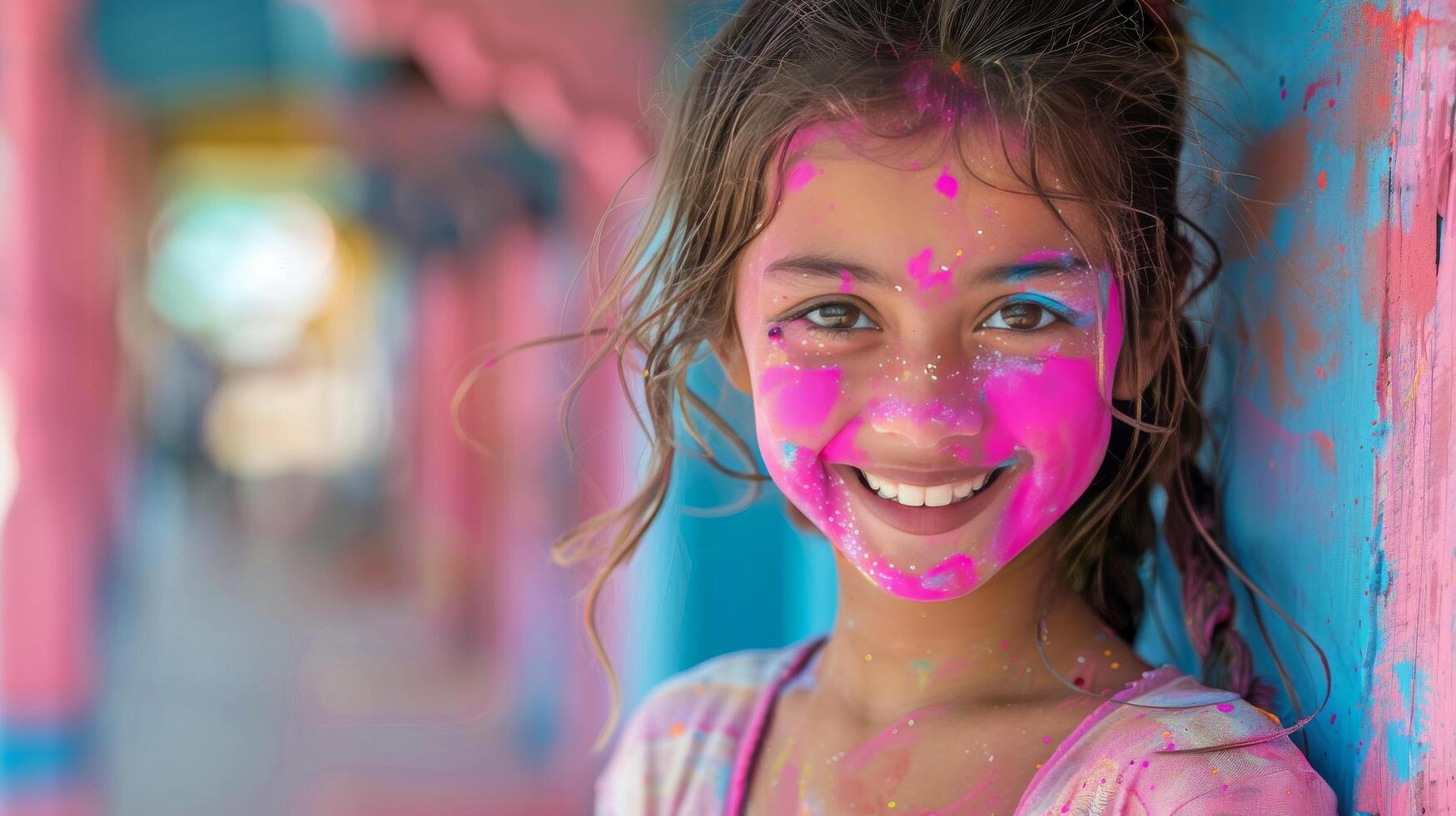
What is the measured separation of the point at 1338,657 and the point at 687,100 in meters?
0.67

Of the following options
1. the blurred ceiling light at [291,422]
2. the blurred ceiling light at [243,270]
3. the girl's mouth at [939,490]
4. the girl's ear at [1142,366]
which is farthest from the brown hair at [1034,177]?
the blurred ceiling light at [291,422]

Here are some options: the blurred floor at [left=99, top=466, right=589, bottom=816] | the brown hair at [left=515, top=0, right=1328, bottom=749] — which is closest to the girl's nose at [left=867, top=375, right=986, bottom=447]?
the brown hair at [left=515, top=0, right=1328, bottom=749]

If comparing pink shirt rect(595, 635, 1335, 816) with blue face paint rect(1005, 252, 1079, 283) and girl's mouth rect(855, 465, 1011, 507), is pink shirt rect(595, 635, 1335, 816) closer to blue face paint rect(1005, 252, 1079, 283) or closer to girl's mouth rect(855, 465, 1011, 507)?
girl's mouth rect(855, 465, 1011, 507)

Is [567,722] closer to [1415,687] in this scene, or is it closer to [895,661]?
[895,661]

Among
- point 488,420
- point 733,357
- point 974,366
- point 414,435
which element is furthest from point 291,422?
point 974,366

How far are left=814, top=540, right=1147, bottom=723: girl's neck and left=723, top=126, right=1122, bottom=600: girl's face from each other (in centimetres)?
10

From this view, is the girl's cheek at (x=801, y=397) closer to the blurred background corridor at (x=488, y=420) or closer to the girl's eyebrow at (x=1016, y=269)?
the girl's eyebrow at (x=1016, y=269)

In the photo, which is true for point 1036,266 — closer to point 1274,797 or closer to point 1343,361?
point 1343,361

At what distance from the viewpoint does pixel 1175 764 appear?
2.79ft

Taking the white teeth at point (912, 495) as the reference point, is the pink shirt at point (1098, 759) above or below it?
below

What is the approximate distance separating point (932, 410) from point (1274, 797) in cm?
34

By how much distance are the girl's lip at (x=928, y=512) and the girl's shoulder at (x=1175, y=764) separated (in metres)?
0.18

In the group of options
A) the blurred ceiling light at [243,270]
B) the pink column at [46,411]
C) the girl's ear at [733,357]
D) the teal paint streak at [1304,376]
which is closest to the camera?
the teal paint streak at [1304,376]

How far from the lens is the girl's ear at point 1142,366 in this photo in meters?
0.95
